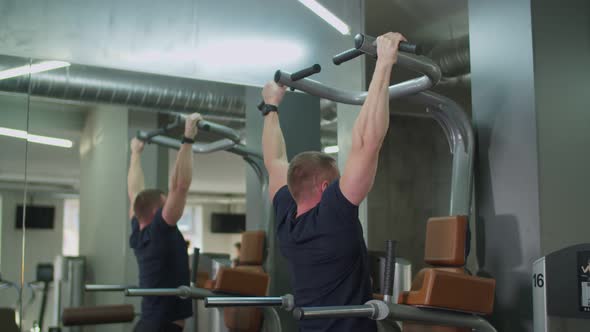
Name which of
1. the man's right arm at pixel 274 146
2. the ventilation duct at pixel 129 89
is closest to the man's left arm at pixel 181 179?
the ventilation duct at pixel 129 89

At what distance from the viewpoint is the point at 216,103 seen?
3506 millimetres

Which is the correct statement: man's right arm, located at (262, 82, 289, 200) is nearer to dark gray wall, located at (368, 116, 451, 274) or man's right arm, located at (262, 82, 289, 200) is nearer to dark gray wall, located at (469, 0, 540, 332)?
dark gray wall, located at (469, 0, 540, 332)

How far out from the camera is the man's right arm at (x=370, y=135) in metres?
2.05

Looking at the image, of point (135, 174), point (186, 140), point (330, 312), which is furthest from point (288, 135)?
point (330, 312)

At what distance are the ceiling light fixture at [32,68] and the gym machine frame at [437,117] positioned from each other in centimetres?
119

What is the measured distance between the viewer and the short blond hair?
2.30 m

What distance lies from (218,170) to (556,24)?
1.93 m

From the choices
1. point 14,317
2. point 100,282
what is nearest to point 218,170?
point 100,282

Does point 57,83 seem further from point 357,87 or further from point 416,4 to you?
point 416,4

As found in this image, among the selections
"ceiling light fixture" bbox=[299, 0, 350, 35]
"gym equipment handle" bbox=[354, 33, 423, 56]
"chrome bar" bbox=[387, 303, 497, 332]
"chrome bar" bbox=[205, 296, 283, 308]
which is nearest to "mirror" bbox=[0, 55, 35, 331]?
"chrome bar" bbox=[205, 296, 283, 308]

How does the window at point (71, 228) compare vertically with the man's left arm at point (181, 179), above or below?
below

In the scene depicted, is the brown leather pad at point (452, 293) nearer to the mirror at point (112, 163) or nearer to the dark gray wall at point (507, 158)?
the dark gray wall at point (507, 158)

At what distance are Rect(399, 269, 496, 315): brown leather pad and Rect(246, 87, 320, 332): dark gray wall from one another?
4.19ft

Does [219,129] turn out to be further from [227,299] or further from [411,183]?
[411,183]
